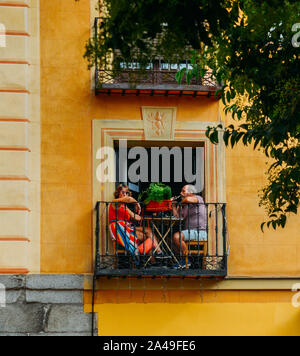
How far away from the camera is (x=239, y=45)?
34.4ft

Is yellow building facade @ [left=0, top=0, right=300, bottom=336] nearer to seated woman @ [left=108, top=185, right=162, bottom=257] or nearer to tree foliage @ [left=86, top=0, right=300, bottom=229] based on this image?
seated woman @ [left=108, top=185, right=162, bottom=257]

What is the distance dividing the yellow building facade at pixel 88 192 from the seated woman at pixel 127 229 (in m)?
0.33

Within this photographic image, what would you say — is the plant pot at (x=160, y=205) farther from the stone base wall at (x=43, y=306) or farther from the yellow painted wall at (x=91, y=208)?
the stone base wall at (x=43, y=306)

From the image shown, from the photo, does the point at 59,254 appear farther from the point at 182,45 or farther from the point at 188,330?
the point at 182,45

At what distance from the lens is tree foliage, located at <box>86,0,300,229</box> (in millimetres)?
9625

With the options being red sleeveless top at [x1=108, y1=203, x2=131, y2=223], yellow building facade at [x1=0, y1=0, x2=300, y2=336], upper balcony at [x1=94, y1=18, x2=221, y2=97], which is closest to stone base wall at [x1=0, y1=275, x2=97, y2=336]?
yellow building facade at [x1=0, y1=0, x2=300, y2=336]

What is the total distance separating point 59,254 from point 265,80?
16.2ft

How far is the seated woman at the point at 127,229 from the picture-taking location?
1376 centimetres

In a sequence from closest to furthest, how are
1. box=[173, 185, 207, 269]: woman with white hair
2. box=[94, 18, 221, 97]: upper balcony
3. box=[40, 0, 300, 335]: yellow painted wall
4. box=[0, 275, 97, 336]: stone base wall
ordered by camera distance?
box=[0, 275, 97, 336]: stone base wall < box=[40, 0, 300, 335]: yellow painted wall < box=[173, 185, 207, 269]: woman with white hair < box=[94, 18, 221, 97]: upper balcony

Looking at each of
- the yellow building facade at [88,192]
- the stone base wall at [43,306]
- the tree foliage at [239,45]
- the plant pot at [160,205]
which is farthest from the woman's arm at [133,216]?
the tree foliage at [239,45]

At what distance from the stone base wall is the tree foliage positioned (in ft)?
12.7

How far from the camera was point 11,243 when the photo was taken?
1364cm

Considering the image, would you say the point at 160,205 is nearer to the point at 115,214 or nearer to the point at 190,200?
the point at 190,200

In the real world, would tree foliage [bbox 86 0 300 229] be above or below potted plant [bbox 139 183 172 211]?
above
